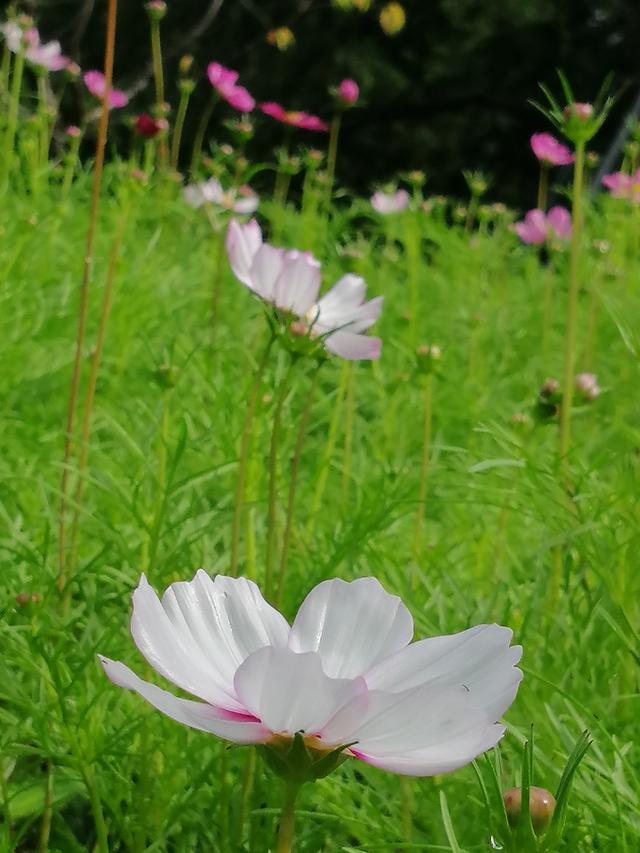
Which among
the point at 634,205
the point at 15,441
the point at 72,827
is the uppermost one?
the point at 634,205

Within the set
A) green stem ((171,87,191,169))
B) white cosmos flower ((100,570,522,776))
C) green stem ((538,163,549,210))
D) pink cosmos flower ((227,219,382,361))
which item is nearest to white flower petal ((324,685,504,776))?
white cosmos flower ((100,570,522,776))

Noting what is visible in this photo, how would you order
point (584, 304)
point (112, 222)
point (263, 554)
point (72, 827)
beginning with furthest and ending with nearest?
point (584, 304)
point (112, 222)
point (263, 554)
point (72, 827)

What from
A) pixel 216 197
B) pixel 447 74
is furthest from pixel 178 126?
pixel 447 74

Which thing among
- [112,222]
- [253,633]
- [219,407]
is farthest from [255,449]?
[112,222]

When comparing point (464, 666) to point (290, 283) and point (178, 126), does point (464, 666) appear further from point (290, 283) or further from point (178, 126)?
point (178, 126)

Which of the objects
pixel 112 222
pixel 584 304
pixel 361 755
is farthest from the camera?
pixel 584 304

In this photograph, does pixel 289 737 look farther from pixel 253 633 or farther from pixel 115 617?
pixel 115 617

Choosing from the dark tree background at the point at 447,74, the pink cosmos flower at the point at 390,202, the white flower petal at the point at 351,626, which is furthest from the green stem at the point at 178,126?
the dark tree background at the point at 447,74

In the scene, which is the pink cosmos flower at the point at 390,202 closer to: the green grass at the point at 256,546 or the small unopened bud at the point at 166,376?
the green grass at the point at 256,546
